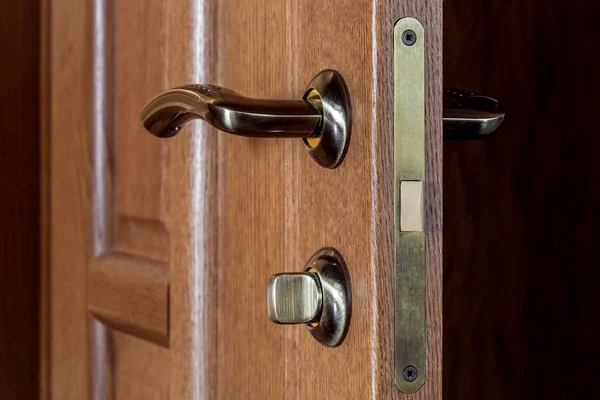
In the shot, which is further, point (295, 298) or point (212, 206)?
point (212, 206)

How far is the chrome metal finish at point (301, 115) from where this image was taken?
332 mm

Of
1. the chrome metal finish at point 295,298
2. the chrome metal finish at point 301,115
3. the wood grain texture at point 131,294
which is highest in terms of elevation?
the chrome metal finish at point 301,115
